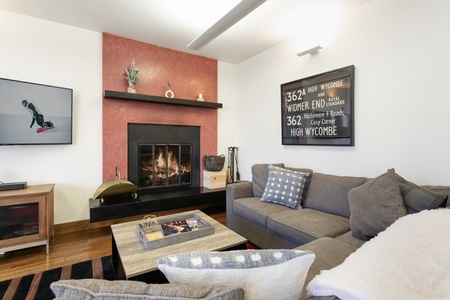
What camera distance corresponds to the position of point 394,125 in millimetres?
2119

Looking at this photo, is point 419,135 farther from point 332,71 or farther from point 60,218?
point 60,218

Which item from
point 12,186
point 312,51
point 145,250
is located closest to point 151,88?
point 12,186

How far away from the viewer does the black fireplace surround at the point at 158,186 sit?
9.04 feet

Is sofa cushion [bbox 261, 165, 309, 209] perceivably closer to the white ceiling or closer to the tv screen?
the white ceiling

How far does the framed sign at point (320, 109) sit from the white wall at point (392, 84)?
0.28 ft

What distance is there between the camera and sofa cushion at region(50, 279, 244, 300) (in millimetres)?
519

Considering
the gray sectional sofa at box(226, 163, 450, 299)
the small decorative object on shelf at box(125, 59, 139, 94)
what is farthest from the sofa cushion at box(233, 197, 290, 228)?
the small decorative object on shelf at box(125, 59, 139, 94)

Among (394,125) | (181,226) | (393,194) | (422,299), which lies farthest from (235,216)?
(422,299)

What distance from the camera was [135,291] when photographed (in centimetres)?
54

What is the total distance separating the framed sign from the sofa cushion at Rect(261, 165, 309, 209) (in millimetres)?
572

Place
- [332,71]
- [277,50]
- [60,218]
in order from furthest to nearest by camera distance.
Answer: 1. [277,50]
2. [60,218]
3. [332,71]

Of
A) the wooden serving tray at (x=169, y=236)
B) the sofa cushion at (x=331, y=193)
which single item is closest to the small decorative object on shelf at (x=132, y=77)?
the wooden serving tray at (x=169, y=236)

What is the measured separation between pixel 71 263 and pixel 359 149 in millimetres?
3127

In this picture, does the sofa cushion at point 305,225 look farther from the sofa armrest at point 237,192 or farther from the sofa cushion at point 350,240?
the sofa armrest at point 237,192
